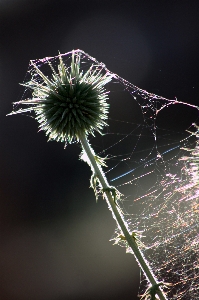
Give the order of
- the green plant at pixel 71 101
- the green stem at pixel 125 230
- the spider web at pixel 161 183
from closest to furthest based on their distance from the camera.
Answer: the green stem at pixel 125 230
the green plant at pixel 71 101
the spider web at pixel 161 183

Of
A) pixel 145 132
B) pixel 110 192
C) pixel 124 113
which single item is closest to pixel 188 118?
pixel 145 132

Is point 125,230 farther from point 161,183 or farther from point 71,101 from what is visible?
point 161,183

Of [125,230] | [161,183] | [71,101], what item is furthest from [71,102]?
[161,183]

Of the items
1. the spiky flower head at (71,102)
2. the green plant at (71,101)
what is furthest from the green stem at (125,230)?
the spiky flower head at (71,102)

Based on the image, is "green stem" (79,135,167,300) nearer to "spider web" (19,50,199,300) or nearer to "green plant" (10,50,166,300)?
"spider web" (19,50,199,300)

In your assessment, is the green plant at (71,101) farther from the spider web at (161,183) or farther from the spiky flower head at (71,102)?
the spider web at (161,183)

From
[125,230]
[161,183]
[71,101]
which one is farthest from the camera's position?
[161,183]
